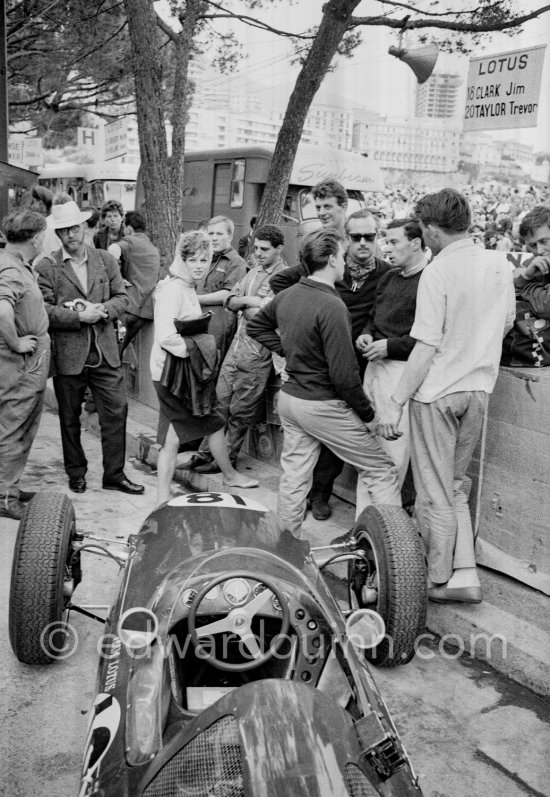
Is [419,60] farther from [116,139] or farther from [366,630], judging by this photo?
[366,630]

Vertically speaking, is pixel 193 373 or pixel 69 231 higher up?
pixel 69 231

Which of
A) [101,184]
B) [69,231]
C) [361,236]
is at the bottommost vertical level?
[69,231]

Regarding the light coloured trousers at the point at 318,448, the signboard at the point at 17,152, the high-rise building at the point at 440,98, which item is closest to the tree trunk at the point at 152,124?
the high-rise building at the point at 440,98

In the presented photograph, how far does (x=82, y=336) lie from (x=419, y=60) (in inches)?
241

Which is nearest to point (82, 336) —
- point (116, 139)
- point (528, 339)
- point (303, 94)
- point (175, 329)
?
point (175, 329)

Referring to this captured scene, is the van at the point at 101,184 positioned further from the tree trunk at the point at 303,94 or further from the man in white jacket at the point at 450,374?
the man in white jacket at the point at 450,374

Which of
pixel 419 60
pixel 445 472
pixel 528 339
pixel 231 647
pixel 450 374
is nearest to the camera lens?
pixel 231 647

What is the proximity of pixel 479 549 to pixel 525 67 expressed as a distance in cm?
349

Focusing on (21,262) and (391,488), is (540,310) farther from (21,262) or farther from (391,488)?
(21,262)

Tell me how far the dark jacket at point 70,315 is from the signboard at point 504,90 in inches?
119

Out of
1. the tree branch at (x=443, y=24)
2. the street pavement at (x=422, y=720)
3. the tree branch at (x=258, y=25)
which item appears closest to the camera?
the street pavement at (x=422, y=720)

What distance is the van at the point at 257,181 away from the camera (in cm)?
1596

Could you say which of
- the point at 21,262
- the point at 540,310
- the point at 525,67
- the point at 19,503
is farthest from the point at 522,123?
the point at 19,503

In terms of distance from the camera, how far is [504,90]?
6086mm
